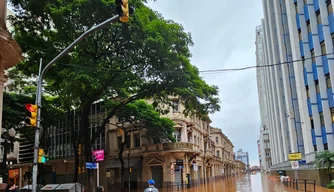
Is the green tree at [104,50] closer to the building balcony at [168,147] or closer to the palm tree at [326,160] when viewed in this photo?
the palm tree at [326,160]

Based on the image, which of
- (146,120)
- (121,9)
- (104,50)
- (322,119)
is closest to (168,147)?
(146,120)

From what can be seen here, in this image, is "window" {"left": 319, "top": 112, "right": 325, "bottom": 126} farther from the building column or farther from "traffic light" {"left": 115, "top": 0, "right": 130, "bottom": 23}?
"traffic light" {"left": 115, "top": 0, "right": 130, "bottom": 23}

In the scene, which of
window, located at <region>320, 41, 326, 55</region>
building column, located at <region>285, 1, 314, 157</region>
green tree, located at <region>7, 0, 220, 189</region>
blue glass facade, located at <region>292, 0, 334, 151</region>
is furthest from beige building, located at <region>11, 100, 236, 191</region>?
window, located at <region>320, 41, 326, 55</region>

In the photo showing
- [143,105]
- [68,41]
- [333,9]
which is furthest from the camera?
[143,105]

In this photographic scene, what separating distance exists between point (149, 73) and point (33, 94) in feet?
53.5

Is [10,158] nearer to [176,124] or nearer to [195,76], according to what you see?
[176,124]

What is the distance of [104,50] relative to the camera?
23406mm

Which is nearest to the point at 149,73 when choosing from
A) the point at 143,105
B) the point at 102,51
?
the point at 102,51

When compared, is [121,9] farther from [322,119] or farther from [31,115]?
[322,119]

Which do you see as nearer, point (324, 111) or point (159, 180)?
point (324, 111)

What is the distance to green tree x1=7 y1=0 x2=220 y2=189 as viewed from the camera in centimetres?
2034

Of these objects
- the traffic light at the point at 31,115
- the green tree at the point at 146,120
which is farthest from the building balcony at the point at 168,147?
the traffic light at the point at 31,115

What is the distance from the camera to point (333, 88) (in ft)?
96.9

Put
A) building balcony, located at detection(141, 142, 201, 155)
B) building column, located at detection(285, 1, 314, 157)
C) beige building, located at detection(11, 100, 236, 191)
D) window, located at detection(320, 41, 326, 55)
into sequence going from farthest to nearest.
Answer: beige building, located at detection(11, 100, 236, 191)
building balcony, located at detection(141, 142, 201, 155)
building column, located at detection(285, 1, 314, 157)
window, located at detection(320, 41, 326, 55)
